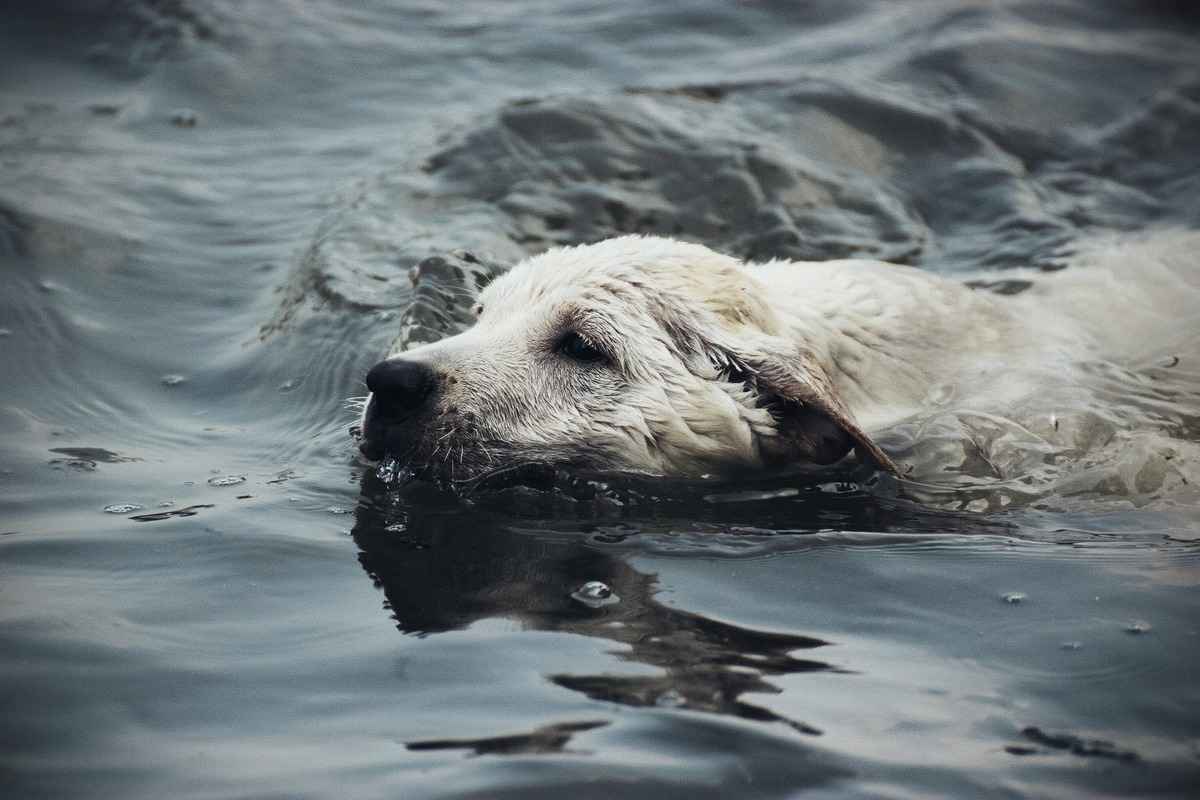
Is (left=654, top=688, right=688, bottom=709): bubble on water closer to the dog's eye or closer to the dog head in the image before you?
the dog head

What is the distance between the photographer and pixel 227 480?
19.3ft

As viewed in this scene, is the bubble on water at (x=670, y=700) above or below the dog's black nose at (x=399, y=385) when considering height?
below

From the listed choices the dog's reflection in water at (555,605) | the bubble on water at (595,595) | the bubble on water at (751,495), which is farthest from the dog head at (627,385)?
the bubble on water at (595,595)

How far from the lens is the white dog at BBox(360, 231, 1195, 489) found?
5520mm

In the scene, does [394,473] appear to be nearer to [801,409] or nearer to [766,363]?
[766,363]

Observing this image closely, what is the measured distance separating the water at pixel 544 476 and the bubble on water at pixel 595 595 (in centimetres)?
1

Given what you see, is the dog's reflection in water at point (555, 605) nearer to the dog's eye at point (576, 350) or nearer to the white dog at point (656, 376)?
the white dog at point (656, 376)

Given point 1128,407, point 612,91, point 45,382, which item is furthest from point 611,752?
point 612,91

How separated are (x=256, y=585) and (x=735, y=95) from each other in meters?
7.03

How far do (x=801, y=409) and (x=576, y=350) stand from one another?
1.00m

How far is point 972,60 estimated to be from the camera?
1129 cm

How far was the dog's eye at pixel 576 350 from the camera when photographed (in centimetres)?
579

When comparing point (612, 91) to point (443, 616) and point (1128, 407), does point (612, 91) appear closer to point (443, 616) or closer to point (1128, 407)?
point (1128, 407)

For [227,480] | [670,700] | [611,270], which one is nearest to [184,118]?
[227,480]
